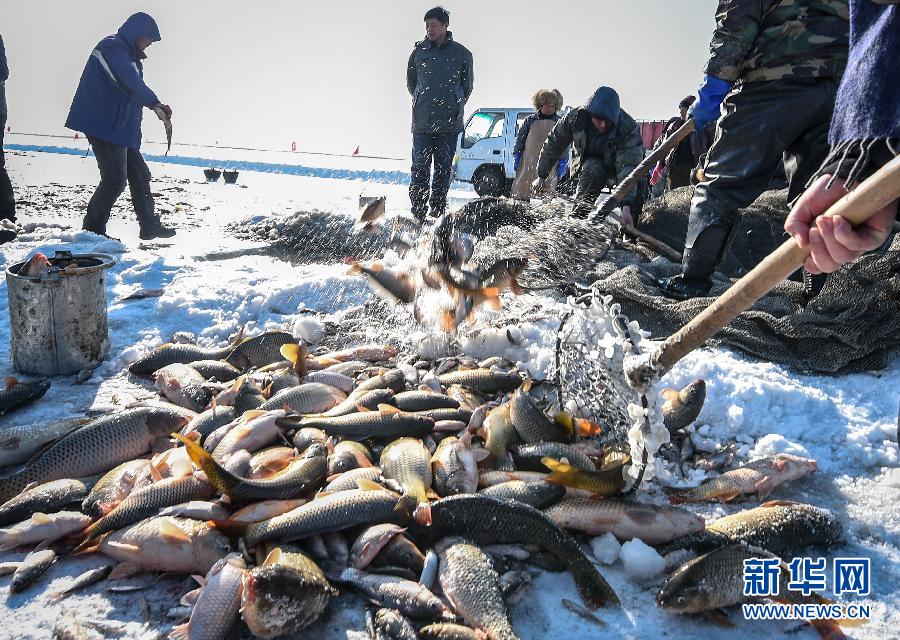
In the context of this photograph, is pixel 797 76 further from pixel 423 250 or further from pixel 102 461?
pixel 102 461

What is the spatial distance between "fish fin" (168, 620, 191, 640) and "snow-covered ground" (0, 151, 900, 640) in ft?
0.46

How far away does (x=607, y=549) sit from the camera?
8.02ft

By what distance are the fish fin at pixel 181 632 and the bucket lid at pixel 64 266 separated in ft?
9.72

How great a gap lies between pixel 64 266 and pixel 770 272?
14.7 feet

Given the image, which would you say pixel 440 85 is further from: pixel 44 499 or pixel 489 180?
pixel 489 180

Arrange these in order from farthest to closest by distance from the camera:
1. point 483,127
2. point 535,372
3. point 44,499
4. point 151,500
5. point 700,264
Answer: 1. point 483,127
2. point 700,264
3. point 535,372
4. point 44,499
5. point 151,500

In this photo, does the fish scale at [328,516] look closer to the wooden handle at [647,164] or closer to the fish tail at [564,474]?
the fish tail at [564,474]

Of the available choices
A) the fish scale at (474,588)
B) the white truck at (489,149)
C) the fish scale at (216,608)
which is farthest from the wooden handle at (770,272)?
the white truck at (489,149)

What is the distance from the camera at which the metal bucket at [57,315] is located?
4004 mm

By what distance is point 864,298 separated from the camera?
405cm

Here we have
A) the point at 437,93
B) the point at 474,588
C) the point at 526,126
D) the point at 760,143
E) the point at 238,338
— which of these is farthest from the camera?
the point at 526,126

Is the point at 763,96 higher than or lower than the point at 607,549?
higher

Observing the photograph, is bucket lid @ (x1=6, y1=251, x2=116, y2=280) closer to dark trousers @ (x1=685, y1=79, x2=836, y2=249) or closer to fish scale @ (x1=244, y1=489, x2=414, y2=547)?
fish scale @ (x1=244, y1=489, x2=414, y2=547)

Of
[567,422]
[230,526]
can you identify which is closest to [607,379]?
[567,422]
